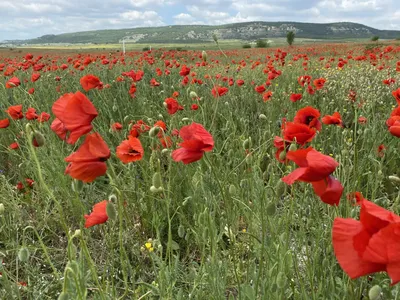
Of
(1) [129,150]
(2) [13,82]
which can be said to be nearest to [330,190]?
(1) [129,150]

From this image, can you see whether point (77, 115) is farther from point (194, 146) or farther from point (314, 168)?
point (314, 168)

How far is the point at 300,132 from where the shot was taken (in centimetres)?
137

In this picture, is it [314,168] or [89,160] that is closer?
[314,168]

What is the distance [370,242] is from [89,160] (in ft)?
2.46

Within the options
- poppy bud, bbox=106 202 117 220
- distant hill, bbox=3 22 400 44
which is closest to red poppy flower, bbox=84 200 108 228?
poppy bud, bbox=106 202 117 220

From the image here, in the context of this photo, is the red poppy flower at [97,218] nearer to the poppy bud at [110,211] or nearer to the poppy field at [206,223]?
the poppy field at [206,223]

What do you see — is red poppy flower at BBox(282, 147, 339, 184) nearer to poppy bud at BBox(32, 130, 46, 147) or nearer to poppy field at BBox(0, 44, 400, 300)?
poppy field at BBox(0, 44, 400, 300)

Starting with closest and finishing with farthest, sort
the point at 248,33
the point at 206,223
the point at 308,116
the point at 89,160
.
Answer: the point at 89,160, the point at 308,116, the point at 206,223, the point at 248,33

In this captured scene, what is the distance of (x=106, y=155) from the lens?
3.63 ft

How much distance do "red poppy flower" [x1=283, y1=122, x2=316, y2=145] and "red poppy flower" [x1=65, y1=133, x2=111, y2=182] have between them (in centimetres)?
63

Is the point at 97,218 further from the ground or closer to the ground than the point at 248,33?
closer to the ground

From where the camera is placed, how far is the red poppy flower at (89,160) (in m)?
1.08

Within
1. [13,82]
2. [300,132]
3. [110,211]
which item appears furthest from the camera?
[13,82]

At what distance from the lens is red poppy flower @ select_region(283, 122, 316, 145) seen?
4.46ft
